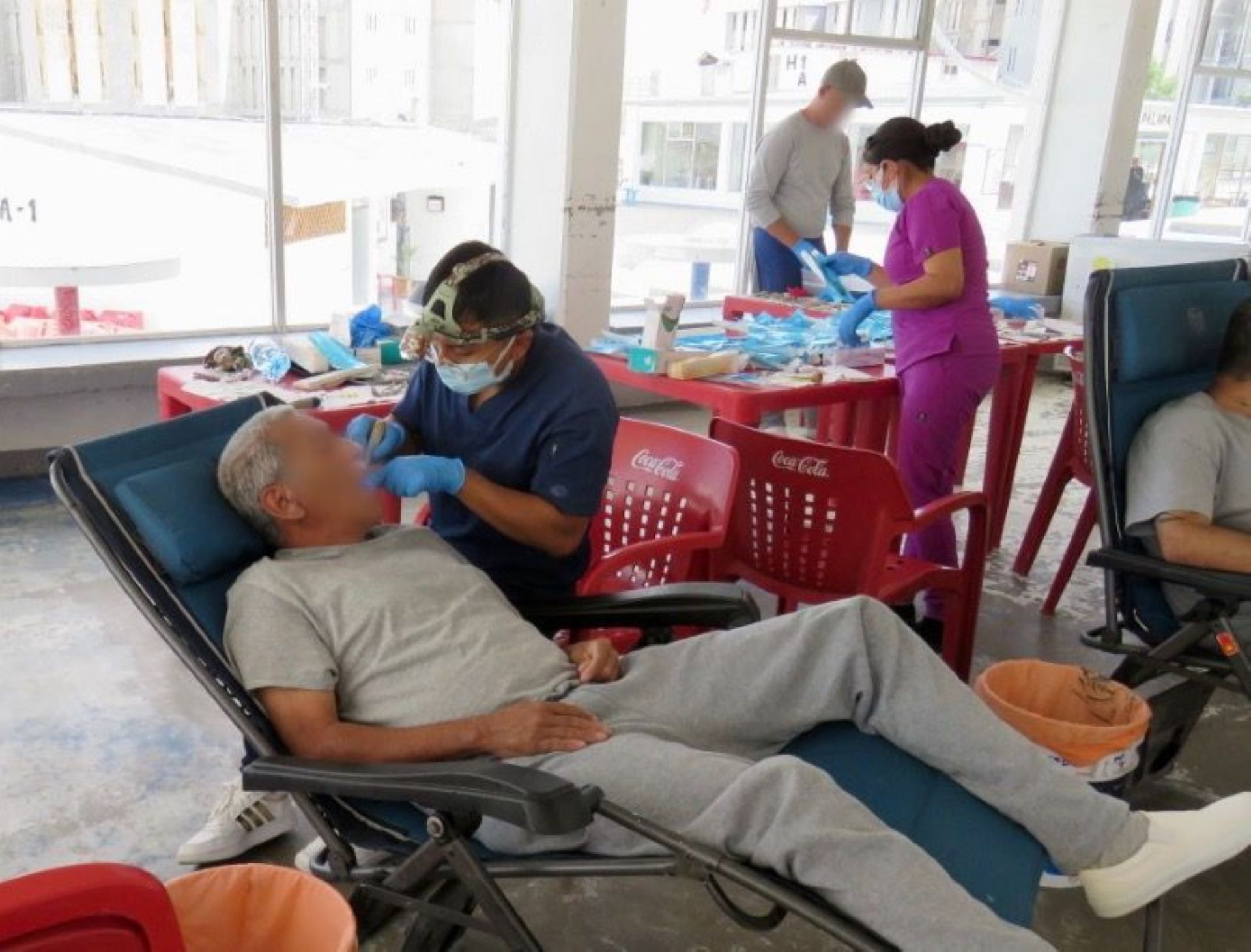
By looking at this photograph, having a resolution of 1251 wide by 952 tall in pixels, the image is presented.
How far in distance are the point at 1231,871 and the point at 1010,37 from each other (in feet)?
19.9

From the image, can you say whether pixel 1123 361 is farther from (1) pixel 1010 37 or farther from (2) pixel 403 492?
(1) pixel 1010 37

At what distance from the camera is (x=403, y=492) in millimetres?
1759

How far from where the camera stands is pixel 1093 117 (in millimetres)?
6777

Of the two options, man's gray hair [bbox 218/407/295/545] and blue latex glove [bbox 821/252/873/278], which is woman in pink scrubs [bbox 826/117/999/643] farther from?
man's gray hair [bbox 218/407/295/545]

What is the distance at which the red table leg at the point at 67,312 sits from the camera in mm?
4047

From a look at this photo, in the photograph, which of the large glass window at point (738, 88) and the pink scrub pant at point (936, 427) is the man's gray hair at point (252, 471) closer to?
the pink scrub pant at point (936, 427)

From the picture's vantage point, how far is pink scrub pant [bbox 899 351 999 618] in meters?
2.95

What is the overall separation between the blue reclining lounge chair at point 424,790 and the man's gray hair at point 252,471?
20 mm

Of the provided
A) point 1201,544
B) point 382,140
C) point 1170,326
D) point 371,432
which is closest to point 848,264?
point 1170,326

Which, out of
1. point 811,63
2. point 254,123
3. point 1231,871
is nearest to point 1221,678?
point 1231,871

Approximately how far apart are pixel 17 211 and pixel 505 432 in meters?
2.96

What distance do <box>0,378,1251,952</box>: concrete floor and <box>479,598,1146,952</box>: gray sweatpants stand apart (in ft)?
1.51

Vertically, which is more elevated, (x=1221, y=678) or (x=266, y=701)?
(x=266, y=701)

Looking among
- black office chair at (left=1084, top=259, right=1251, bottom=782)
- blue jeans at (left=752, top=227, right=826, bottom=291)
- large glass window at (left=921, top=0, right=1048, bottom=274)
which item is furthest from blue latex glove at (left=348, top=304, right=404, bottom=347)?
large glass window at (left=921, top=0, right=1048, bottom=274)
